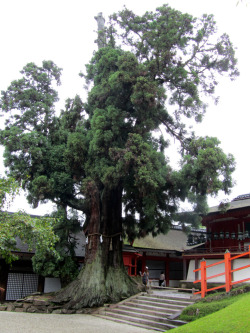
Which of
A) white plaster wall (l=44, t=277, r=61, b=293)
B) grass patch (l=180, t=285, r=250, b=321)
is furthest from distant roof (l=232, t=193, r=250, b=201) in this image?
white plaster wall (l=44, t=277, r=61, b=293)

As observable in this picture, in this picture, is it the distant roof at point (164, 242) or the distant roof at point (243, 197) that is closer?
A: the distant roof at point (243, 197)

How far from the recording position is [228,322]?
728 centimetres

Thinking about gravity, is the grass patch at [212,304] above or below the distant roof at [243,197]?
below

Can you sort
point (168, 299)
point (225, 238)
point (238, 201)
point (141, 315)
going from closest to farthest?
point (141, 315)
point (168, 299)
point (225, 238)
point (238, 201)

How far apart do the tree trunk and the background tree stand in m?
0.05

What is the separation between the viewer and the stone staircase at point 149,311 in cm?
1074

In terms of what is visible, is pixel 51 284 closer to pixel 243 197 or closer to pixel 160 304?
pixel 160 304

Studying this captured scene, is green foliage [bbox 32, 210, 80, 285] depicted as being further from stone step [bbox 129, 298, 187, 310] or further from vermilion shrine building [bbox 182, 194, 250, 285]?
vermilion shrine building [bbox 182, 194, 250, 285]

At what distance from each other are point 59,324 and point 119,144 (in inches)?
309

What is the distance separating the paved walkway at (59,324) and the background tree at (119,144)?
1672mm

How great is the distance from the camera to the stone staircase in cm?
1074

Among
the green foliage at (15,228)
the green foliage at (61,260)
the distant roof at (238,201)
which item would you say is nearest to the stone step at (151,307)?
the green foliage at (61,260)

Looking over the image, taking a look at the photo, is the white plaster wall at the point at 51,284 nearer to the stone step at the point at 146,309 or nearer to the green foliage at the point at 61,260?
the green foliage at the point at 61,260

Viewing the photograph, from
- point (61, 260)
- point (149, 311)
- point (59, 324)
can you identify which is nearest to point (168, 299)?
point (149, 311)
